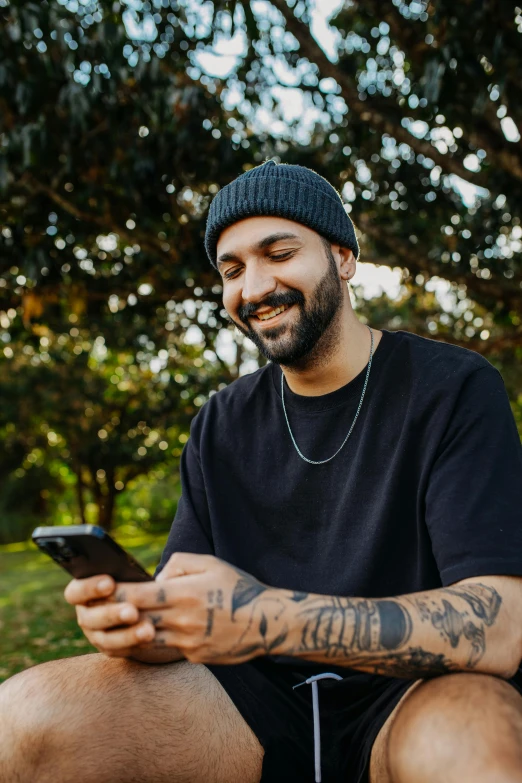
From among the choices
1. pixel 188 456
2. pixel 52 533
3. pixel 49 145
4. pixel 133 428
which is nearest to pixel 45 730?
pixel 52 533

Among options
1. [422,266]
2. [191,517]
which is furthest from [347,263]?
[422,266]

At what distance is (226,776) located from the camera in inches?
75.2

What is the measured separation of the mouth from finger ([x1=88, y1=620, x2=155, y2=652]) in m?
1.17

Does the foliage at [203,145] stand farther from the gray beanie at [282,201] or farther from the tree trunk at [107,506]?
the tree trunk at [107,506]

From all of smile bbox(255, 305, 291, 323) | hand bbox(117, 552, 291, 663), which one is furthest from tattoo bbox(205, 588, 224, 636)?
smile bbox(255, 305, 291, 323)

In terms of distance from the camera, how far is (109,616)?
4.97 feet

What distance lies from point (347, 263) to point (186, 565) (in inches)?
57.4

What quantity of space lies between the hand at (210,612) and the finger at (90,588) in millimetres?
31

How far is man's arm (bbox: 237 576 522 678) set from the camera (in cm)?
152

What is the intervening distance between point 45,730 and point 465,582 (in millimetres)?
1138

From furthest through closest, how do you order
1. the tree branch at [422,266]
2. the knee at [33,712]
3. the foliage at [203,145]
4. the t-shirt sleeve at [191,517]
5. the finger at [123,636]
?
the tree branch at [422,266], the foliage at [203,145], the t-shirt sleeve at [191,517], the knee at [33,712], the finger at [123,636]

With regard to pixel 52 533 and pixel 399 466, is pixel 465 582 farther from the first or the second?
pixel 52 533

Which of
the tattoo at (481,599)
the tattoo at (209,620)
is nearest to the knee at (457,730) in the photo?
the tattoo at (481,599)

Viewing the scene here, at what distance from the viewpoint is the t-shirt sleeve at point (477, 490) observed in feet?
5.44
